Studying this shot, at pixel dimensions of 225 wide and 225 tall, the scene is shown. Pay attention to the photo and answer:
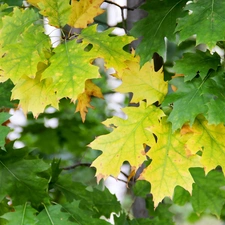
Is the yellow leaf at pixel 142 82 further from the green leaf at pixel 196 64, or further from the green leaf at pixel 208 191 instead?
the green leaf at pixel 208 191

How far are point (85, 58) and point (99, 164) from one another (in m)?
0.25

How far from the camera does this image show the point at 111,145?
1150 millimetres

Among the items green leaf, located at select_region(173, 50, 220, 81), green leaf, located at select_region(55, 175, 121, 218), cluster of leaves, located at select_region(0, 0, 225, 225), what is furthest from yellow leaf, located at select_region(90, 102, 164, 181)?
green leaf, located at select_region(55, 175, 121, 218)

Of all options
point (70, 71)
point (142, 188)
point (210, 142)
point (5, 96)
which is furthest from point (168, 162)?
point (5, 96)

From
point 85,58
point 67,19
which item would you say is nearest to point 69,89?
point 85,58

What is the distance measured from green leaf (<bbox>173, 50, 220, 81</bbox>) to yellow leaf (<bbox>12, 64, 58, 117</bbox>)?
0.31 meters

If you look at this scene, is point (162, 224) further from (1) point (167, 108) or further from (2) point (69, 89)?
(2) point (69, 89)

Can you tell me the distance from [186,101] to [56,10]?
14.6 inches

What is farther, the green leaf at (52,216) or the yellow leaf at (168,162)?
the green leaf at (52,216)

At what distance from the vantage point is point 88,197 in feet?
5.02

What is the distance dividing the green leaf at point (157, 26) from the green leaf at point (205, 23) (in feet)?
0.31

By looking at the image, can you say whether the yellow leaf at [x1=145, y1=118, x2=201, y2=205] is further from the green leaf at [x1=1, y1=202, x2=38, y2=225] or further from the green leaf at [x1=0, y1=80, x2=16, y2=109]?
the green leaf at [x1=0, y1=80, x2=16, y2=109]

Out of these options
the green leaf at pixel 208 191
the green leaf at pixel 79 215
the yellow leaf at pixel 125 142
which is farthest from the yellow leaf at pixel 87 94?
the green leaf at pixel 208 191

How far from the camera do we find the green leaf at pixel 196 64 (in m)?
1.13
